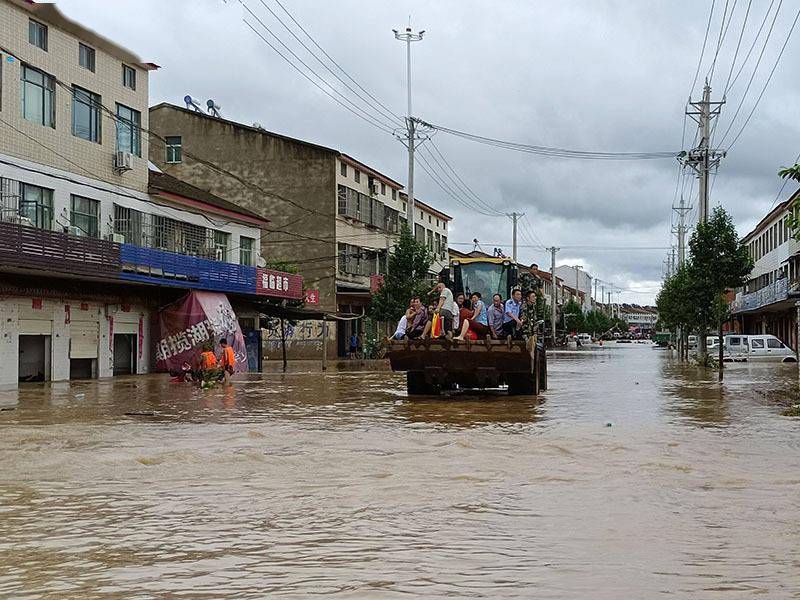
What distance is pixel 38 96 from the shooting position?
97.3 feet

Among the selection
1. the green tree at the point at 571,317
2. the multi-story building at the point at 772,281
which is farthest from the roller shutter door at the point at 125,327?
the green tree at the point at 571,317

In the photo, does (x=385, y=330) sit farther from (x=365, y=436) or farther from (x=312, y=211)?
(x=365, y=436)

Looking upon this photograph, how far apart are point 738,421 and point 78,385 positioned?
19.3m

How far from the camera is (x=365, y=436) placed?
568 inches

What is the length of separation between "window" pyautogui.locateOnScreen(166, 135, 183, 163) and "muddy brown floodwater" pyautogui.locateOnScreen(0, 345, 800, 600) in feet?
124

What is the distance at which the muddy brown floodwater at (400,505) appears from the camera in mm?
6289

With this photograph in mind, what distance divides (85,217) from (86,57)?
5.37 metres

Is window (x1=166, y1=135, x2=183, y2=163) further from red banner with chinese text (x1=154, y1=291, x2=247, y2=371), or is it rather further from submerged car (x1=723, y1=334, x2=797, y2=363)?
submerged car (x1=723, y1=334, x2=797, y2=363)

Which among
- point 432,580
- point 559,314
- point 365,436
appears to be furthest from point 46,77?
point 559,314

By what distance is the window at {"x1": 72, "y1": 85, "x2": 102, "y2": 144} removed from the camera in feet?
104

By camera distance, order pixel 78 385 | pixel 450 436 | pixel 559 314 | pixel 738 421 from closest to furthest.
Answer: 1. pixel 450 436
2. pixel 738 421
3. pixel 78 385
4. pixel 559 314

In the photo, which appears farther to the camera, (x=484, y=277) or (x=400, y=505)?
(x=484, y=277)

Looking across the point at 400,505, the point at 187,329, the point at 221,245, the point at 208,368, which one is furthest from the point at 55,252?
the point at 400,505

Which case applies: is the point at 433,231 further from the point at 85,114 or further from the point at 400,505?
the point at 400,505
